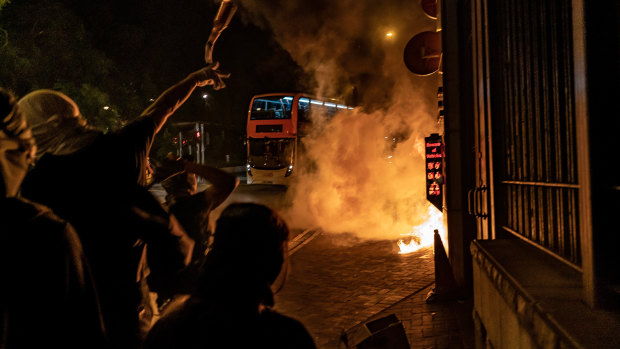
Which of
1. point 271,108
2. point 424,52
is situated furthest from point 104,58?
point 424,52

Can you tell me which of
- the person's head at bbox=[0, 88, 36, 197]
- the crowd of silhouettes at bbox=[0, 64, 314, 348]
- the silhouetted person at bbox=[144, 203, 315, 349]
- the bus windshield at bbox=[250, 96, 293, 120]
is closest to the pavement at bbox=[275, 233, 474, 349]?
the crowd of silhouettes at bbox=[0, 64, 314, 348]

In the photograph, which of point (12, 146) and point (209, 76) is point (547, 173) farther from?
point (12, 146)

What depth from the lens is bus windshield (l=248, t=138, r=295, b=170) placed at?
22.8 m

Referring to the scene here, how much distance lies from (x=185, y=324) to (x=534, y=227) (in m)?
2.57

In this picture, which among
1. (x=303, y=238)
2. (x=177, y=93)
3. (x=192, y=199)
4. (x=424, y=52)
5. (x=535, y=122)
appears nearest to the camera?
(x=177, y=93)

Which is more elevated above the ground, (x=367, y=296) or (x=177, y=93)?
(x=177, y=93)

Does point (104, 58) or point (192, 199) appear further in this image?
point (104, 58)

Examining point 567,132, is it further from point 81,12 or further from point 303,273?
point 81,12

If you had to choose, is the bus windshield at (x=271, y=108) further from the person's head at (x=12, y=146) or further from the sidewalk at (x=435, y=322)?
the person's head at (x=12, y=146)

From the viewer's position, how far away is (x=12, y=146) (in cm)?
167

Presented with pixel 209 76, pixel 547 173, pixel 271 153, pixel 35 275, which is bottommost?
pixel 35 275

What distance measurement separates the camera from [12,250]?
58.4 inches

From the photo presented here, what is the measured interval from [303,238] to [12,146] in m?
10.6

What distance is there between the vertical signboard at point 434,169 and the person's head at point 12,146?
6.47 m
